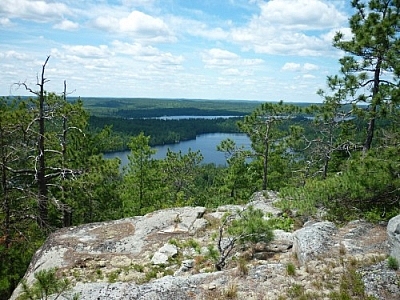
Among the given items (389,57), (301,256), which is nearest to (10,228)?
(301,256)

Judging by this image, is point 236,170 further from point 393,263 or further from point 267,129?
point 393,263

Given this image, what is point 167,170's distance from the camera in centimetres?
2784

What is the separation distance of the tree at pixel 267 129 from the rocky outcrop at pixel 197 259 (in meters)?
8.61

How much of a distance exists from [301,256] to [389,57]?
5777mm

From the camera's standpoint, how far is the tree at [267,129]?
18922 mm

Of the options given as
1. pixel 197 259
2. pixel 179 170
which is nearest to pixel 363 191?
pixel 197 259

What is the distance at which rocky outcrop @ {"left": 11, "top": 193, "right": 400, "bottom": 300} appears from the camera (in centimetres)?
560

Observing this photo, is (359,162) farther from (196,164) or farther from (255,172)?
(196,164)

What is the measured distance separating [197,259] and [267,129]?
13.0 metres

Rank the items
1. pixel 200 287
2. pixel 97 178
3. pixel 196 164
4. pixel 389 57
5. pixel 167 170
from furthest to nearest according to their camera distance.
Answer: pixel 196 164 < pixel 167 170 < pixel 97 178 < pixel 389 57 < pixel 200 287

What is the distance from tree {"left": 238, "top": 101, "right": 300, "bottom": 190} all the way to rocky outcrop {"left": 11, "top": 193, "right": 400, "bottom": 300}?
28.2 feet

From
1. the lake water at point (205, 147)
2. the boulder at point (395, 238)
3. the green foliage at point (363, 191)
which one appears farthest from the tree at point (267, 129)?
the lake water at point (205, 147)

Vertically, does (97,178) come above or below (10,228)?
above

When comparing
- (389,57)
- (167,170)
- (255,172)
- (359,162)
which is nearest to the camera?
(359,162)
